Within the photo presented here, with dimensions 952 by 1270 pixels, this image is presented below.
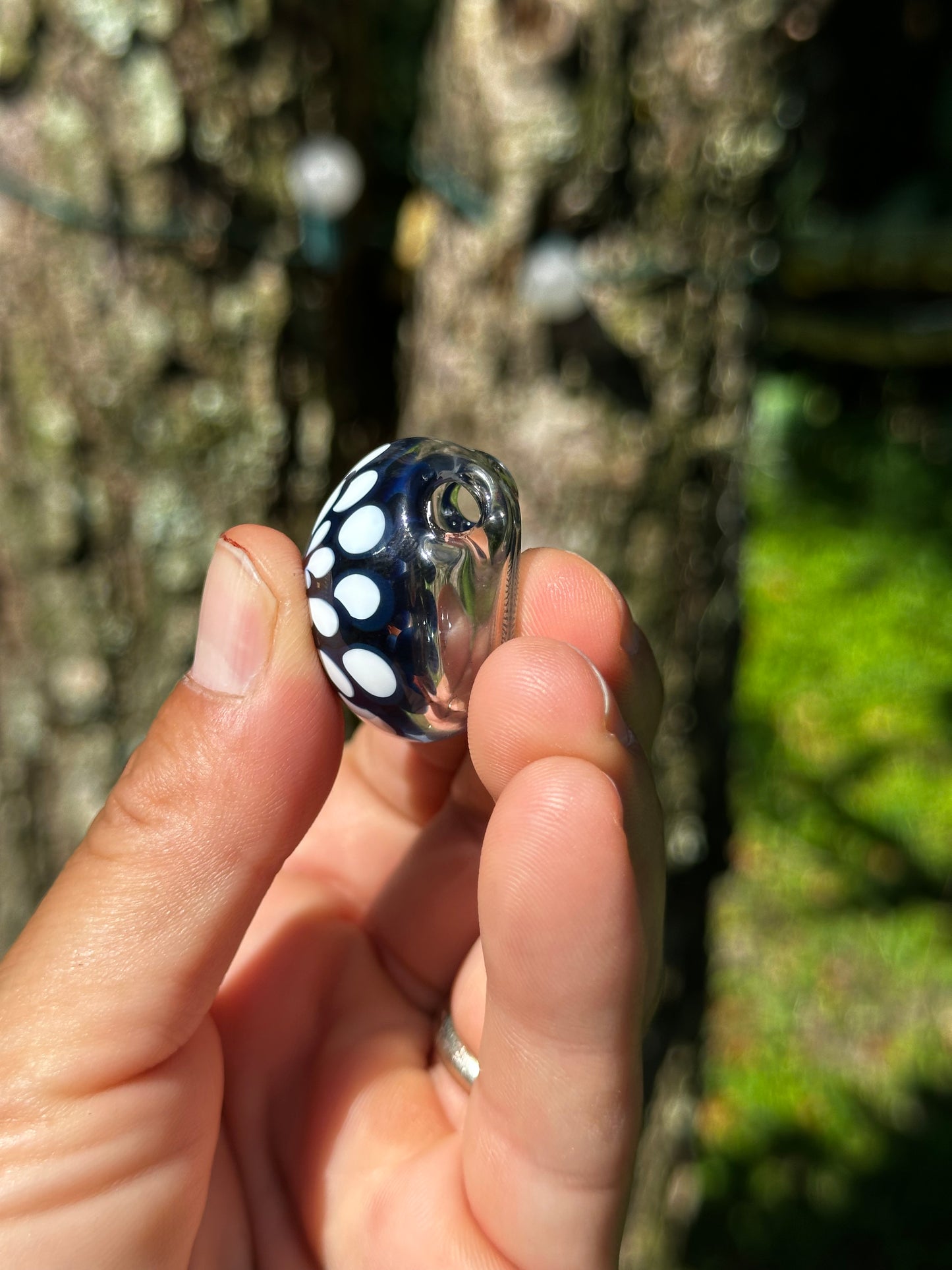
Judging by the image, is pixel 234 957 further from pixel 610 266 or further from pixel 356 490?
pixel 610 266

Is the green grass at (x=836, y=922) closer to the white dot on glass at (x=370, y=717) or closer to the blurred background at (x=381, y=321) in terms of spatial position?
the blurred background at (x=381, y=321)

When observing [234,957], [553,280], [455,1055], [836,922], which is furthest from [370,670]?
[836,922]

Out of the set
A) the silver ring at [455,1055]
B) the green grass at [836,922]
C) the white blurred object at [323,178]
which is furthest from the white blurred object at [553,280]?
the green grass at [836,922]

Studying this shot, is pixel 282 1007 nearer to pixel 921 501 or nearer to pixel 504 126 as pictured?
pixel 504 126

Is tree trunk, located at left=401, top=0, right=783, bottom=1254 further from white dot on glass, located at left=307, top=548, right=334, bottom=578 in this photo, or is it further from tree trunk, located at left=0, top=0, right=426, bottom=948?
white dot on glass, located at left=307, top=548, right=334, bottom=578

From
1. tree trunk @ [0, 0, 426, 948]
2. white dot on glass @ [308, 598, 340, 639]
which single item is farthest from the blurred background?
white dot on glass @ [308, 598, 340, 639]

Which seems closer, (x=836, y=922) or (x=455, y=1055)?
(x=455, y=1055)
